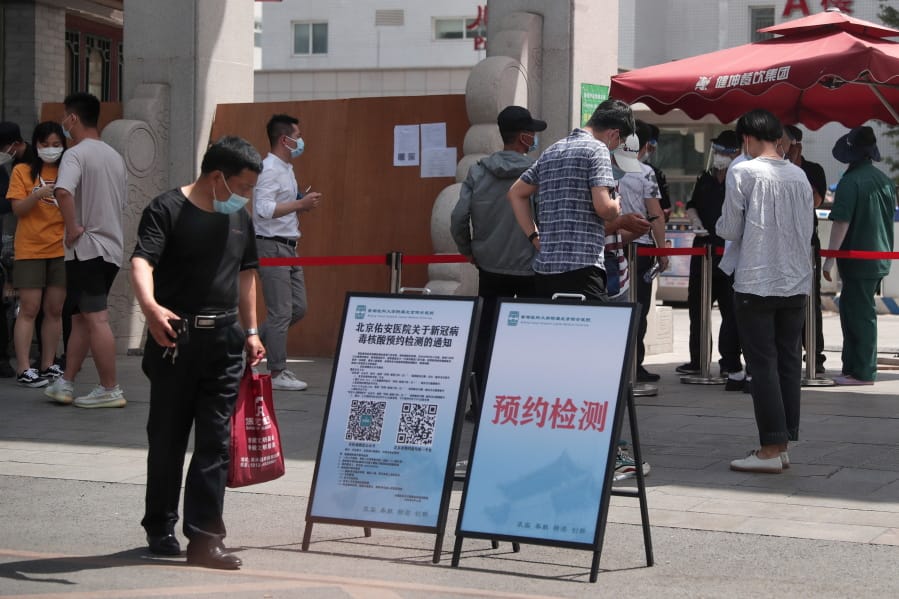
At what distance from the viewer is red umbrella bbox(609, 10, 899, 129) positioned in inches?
420

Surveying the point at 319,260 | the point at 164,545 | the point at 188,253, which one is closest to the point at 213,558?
the point at 164,545

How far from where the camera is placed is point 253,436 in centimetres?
628

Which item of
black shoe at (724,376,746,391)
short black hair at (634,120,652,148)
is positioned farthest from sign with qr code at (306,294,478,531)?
short black hair at (634,120,652,148)

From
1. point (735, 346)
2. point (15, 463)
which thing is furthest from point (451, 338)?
point (735, 346)

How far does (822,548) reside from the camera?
635 cm

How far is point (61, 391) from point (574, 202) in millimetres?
4723

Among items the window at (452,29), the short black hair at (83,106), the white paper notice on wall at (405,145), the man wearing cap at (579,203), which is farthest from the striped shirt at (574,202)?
the window at (452,29)

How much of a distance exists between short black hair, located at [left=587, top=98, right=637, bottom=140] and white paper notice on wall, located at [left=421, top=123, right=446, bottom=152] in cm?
571

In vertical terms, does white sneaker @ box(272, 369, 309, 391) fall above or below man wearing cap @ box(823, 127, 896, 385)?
below

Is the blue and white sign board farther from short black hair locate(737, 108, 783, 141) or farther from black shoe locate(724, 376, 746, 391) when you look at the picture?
black shoe locate(724, 376, 746, 391)

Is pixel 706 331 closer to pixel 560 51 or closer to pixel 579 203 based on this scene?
pixel 560 51

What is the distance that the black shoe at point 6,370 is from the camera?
1239 cm

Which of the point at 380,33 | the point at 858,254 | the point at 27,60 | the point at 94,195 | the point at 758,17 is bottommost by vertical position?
the point at 858,254

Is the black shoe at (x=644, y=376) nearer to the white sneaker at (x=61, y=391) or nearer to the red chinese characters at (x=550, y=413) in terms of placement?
the white sneaker at (x=61, y=391)
